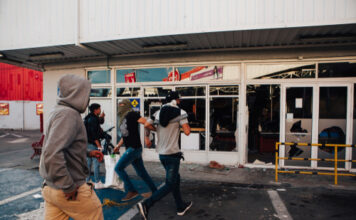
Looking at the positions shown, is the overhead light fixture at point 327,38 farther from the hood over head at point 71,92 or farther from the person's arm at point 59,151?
the person's arm at point 59,151

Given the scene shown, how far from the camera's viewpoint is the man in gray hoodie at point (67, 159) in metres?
1.97

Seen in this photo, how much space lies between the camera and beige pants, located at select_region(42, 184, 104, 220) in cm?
213

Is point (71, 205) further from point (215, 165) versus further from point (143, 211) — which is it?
point (215, 165)

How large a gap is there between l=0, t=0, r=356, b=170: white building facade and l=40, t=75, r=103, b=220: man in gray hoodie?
4348 mm

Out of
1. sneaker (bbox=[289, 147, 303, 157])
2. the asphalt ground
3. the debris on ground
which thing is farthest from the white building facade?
the asphalt ground

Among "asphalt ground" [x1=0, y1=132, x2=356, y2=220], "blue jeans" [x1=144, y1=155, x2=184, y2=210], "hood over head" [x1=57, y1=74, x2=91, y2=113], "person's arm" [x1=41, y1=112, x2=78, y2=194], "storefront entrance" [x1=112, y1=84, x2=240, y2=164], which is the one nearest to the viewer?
"person's arm" [x1=41, y1=112, x2=78, y2=194]

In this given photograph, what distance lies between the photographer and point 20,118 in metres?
20.3

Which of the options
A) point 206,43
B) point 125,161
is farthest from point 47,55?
point 125,161

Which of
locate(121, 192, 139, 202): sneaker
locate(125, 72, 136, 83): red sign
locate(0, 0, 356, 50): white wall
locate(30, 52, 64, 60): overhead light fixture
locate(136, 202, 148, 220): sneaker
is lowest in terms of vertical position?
locate(121, 192, 139, 202): sneaker

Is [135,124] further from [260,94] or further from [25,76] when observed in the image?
[25,76]

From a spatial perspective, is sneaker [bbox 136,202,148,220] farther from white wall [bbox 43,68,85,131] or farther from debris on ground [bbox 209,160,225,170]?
white wall [bbox 43,68,85,131]

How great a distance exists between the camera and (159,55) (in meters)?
8.01

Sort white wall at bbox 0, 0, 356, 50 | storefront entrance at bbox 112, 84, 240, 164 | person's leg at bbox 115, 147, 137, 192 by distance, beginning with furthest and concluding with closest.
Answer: storefront entrance at bbox 112, 84, 240, 164 < white wall at bbox 0, 0, 356, 50 < person's leg at bbox 115, 147, 137, 192

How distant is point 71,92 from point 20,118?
22.0 metres
